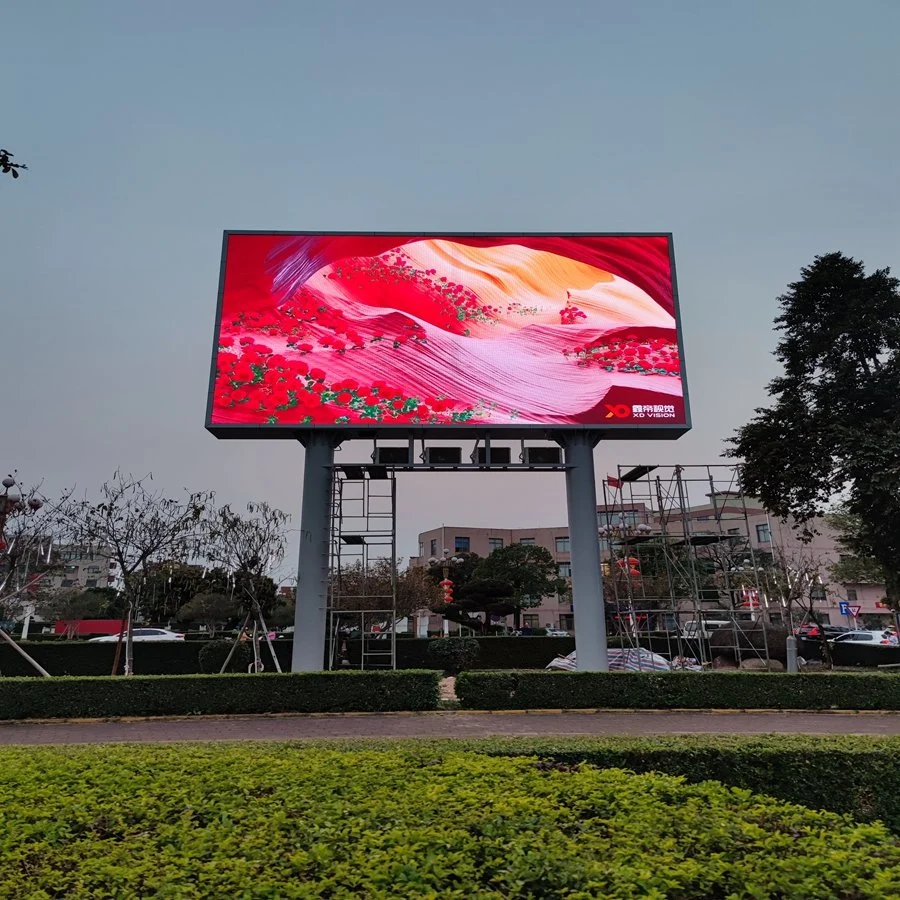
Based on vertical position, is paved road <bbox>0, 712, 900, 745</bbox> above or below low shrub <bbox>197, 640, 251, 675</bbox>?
below

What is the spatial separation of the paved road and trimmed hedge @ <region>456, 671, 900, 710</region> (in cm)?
31

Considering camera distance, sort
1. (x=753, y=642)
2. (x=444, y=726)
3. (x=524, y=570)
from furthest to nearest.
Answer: (x=524, y=570) < (x=753, y=642) < (x=444, y=726)

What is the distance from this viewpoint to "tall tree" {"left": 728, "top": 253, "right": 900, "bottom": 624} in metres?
18.8

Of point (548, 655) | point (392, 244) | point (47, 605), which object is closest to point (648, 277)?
point (392, 244)

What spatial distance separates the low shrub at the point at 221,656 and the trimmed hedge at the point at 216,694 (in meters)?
4.11

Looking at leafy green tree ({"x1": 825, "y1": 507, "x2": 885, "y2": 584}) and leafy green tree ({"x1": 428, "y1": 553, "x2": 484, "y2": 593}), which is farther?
leafy green tree ({"x1": 428, "y1": 553, "x2": 484, "y2": 593})

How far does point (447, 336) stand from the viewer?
50.5ft

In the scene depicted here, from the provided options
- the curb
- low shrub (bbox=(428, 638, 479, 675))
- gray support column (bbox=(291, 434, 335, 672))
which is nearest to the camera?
the curb

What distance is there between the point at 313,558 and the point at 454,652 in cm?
651

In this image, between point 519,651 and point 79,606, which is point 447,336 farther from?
point 79,606

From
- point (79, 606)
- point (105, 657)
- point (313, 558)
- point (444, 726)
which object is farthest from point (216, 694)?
point (79, 606)

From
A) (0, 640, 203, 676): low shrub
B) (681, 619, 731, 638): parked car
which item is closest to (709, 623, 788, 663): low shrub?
(681, 619, 731, 638): parked car

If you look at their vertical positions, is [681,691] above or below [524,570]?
below

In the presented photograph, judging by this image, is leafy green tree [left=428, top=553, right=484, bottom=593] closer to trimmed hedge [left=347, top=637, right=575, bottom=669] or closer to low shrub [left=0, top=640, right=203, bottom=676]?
trimmed hedge [left=347, top=637, right=575, bottom=669]
